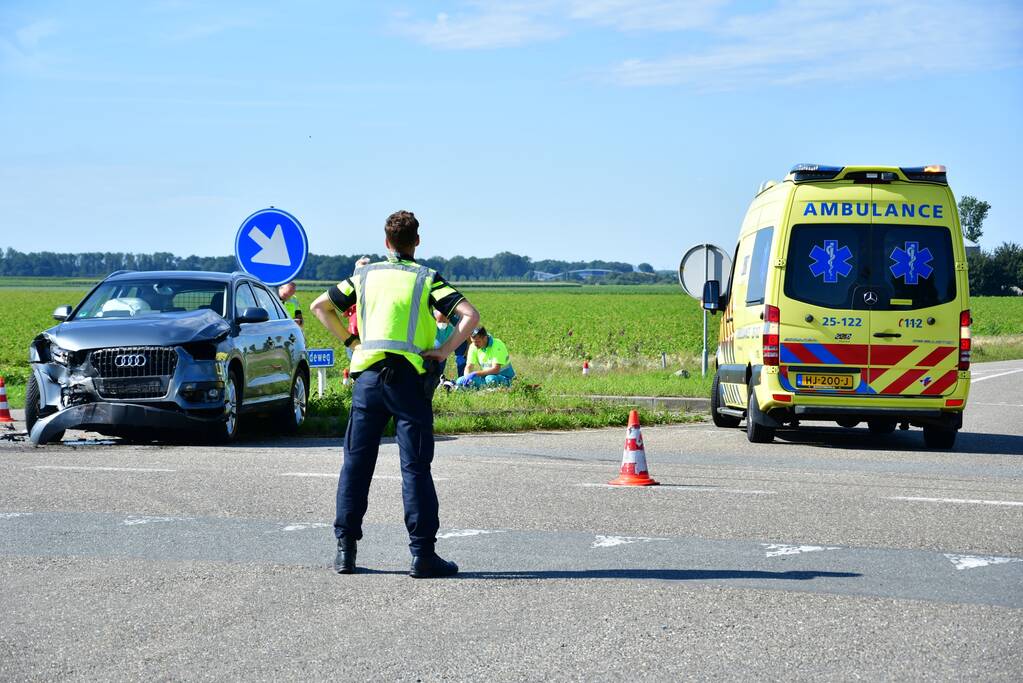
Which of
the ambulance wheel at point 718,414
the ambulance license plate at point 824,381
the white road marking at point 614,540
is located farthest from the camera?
the ambulance wheel at point 718,414

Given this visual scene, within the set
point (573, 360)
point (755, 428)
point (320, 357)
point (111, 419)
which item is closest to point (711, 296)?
point (755, 428)

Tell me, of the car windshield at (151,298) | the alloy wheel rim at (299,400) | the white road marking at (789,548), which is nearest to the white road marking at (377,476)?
the white road marking at (789,548)

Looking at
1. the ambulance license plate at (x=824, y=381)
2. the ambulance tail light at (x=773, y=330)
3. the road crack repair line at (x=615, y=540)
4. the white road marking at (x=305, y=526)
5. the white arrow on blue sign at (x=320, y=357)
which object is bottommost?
the road crack repair line at (x=615, y=540)

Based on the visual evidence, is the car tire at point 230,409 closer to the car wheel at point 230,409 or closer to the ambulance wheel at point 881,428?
the car wheel at point 230,409

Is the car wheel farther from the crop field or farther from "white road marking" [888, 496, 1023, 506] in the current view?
"white road marking" [888, 496, 1023, 506]

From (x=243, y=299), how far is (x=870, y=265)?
6370mm

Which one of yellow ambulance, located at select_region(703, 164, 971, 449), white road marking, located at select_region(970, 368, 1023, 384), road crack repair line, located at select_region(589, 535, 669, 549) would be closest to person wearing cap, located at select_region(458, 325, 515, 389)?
yellow ambulance, located at select_region(703, 164, 971, 449)

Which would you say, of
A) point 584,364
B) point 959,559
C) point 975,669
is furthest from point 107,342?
point 584,364

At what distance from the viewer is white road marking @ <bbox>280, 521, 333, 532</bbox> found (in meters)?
8.63

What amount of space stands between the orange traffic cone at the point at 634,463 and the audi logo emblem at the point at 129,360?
4.98 m

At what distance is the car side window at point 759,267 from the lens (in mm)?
14953

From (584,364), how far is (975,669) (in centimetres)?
2316

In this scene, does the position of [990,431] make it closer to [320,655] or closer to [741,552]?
[741,552]

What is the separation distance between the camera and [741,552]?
7.96 meters
